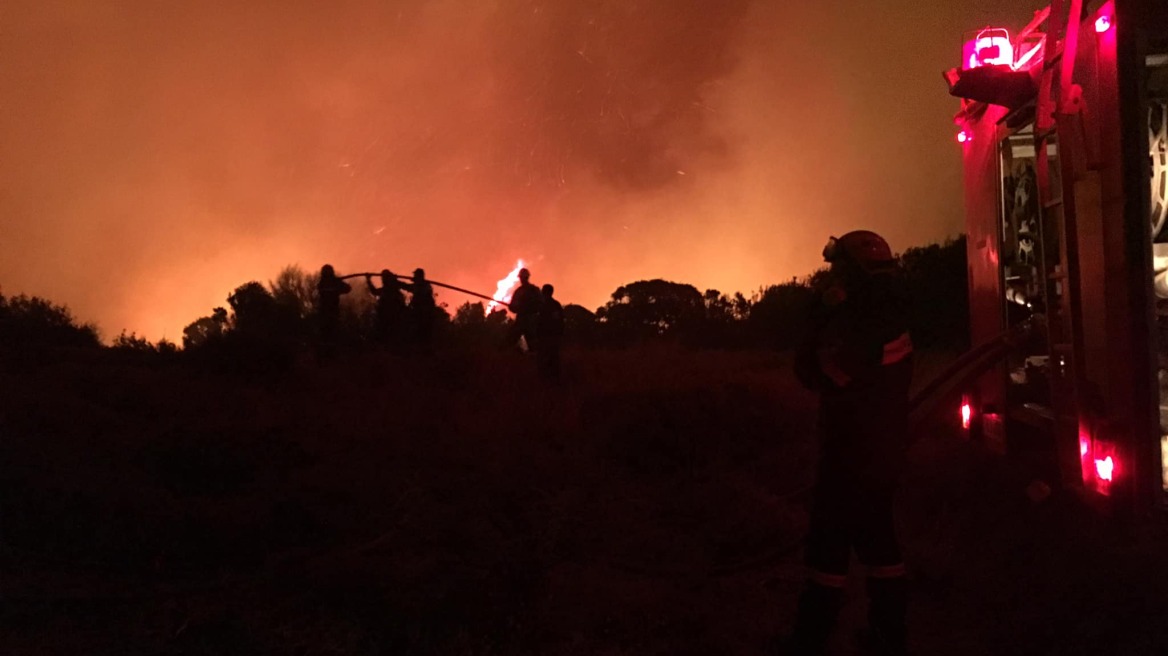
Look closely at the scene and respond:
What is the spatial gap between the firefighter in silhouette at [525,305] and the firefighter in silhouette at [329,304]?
8.41 feet

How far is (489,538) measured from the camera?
17.3ft

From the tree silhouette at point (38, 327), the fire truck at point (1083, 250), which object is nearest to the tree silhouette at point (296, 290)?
the tree silhouette at point (38, 327)

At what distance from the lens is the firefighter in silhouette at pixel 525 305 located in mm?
12203

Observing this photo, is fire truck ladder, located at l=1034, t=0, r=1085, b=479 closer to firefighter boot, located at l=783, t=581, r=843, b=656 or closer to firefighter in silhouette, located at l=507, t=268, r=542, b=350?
firefighter boot, located at l=783, t=581, r=843, b=656

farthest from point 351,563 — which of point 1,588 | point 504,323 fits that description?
point 504,323

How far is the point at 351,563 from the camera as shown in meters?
4.80

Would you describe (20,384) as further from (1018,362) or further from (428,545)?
(1018,362)

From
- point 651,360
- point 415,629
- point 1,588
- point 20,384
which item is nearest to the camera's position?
point 415,629

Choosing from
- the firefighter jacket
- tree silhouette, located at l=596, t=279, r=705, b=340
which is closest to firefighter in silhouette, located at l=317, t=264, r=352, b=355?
the firefighter jacket

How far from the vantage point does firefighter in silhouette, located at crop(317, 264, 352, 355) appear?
41.7 feet

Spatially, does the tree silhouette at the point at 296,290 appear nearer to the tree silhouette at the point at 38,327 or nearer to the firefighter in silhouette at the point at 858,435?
the tree silhouette at the point at 38,327

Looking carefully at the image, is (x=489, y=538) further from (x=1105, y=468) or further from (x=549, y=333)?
(x=549, y=333)

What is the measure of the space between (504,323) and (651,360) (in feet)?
28.2

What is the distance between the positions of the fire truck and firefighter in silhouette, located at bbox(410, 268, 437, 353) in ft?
28.9
